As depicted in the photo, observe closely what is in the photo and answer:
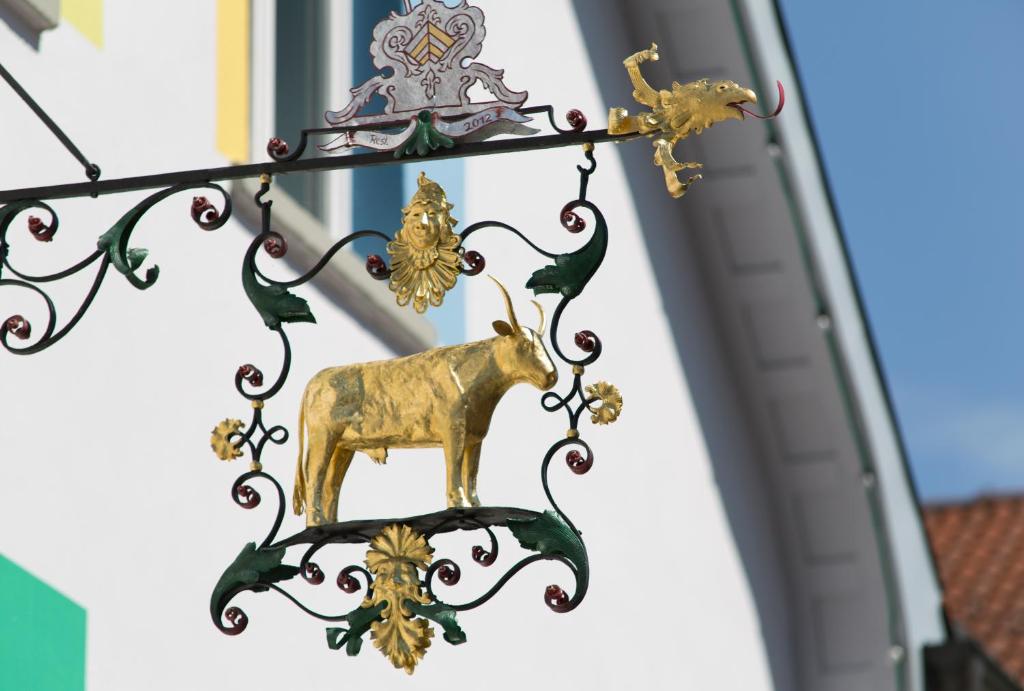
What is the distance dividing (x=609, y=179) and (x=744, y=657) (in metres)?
1.92

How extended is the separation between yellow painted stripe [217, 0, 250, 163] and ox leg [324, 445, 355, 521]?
1603 mm

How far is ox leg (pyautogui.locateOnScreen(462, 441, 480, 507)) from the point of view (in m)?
→ 3.07

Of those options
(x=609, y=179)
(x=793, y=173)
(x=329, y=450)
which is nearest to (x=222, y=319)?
(x=329, y=450)

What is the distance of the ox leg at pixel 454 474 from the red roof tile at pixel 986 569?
32.5ft

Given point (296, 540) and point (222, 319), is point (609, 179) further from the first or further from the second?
point (296, 540)

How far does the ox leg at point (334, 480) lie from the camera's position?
10.3 feet

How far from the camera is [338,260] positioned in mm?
4906

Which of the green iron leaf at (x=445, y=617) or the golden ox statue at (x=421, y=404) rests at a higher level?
the golden ox statue at (x=421, y=404)

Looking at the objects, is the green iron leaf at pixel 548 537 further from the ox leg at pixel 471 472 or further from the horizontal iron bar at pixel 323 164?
the horizontal iron bar at pixel 323 164

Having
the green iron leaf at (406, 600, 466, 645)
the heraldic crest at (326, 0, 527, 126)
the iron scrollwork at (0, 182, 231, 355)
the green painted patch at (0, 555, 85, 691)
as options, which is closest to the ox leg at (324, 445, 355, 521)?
the green iron leaf at (406, 600, 466, 645)

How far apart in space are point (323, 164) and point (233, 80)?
5.86 ft

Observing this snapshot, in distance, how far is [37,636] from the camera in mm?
3664

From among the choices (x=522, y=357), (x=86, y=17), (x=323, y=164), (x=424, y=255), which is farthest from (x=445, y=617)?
(x=86, y=17)

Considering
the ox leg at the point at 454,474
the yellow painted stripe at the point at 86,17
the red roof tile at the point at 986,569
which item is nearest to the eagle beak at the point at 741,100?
the ox leg at the point at 454,474
